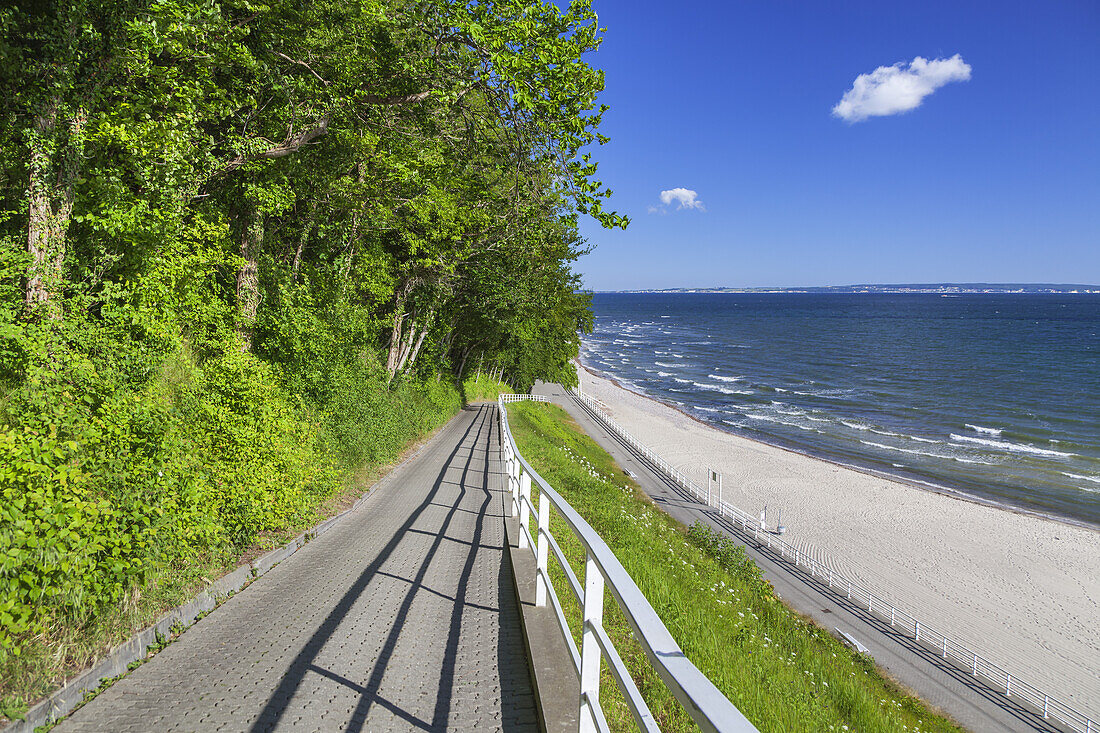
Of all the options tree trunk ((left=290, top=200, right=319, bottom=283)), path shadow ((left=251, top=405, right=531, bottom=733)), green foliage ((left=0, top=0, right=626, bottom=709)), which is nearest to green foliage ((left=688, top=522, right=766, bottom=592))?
path shadow ((left=251, top=405, right=531, bottom=733))

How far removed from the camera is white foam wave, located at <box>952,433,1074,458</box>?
1523 inches

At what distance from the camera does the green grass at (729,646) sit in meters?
4.65

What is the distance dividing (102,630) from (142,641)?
1.15 feet

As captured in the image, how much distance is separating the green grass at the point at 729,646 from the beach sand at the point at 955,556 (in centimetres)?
705

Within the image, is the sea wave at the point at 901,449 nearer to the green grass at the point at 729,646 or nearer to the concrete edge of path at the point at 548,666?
the green grass at the point at 729,646

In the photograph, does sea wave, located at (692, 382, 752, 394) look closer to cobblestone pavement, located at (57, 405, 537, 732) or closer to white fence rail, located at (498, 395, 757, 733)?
cobblestone pavement, located at (57, 405, 537, 732)

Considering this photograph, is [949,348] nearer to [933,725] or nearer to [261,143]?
[933,725]

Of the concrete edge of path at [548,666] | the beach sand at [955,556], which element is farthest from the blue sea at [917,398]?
the concrete edge of path at [548,666]

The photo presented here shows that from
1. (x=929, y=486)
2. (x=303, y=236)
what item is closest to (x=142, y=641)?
(x=303, y=236)

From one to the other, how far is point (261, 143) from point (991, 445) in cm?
5021

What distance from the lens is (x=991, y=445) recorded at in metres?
41.2

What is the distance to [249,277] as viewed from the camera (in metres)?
10.2

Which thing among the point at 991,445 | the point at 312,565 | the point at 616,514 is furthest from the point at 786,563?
the point at 991,445

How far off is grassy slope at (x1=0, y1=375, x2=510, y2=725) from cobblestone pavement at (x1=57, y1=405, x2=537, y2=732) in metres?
0.31
